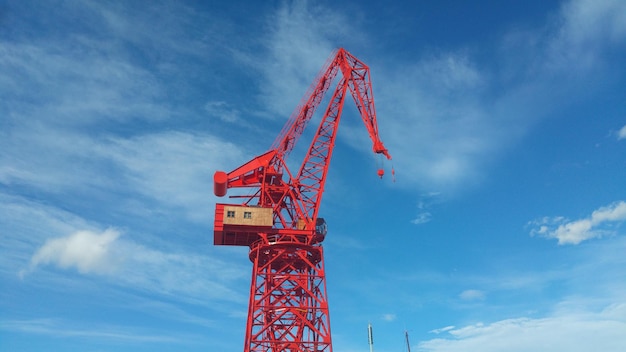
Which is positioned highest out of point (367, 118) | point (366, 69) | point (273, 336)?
point (366, 69)

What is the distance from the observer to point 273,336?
6706 cm

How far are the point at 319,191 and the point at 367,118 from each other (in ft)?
46.1

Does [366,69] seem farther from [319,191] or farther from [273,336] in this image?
[273,336]

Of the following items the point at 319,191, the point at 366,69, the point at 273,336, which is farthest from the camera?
the point at 366,69

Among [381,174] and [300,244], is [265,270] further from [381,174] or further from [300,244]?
[381,174]

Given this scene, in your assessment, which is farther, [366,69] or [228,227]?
[366,69]

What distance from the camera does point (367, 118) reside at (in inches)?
3061

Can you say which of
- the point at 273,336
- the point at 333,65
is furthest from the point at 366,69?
the point at 273,336

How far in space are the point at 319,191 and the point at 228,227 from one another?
14.1 m

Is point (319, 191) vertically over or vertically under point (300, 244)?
over

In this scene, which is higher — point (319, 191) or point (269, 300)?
point (319, 191)

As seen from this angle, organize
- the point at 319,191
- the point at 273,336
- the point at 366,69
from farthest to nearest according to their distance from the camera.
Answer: the point at 366,69 → the point at 319,191 → the point at 273,336

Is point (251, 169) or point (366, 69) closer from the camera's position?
point (251, 169)

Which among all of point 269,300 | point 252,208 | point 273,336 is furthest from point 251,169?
point 273,336
